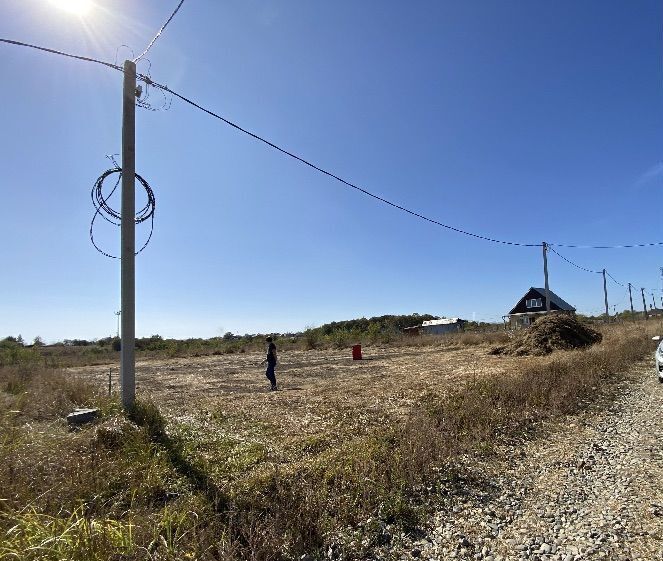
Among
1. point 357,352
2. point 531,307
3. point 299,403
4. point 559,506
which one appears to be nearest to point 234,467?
point 559,506

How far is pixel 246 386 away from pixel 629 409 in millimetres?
11337

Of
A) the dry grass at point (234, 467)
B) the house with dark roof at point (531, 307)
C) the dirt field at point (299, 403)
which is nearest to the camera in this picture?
the dry grass at point (234, 467)

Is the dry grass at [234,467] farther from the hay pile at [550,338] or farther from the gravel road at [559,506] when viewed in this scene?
the hay pile at [550,338]

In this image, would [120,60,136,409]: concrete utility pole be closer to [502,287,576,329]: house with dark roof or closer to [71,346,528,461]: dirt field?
[71,346,528,461]: dirt field

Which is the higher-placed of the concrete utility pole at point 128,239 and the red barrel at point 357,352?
the concrete utility pole at point 128,239

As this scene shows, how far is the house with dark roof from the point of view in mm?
52688

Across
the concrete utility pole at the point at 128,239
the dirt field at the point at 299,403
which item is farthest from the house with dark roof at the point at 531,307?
the concrete utility pole at the point at 128,239

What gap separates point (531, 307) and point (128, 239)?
56774 millimetres

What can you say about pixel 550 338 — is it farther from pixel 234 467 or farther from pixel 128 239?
pixel 128 239

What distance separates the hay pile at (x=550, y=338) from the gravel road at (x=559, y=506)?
15735mm

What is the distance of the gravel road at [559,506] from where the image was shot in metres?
3.33

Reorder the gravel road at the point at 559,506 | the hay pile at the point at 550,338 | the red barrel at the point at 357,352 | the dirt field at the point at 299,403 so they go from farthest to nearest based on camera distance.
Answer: the red barrel at the point at 357,352, the hay pile at the point at 550,338, the dirt field at the point at 299,403, the gravel road at the point at 559,506

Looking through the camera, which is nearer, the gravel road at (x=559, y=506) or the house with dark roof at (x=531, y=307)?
the gravel road at (x=559, y=506)

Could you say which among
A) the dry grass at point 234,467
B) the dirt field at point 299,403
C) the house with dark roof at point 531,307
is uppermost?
the house with dark roof at point 531,307
